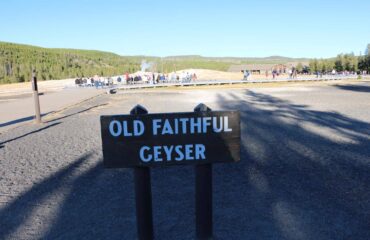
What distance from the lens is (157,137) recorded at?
3.02 m

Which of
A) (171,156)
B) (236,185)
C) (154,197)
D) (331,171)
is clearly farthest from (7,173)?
(331,171)

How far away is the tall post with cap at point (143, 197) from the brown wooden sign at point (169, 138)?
79mm

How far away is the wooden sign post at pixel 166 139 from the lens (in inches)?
118

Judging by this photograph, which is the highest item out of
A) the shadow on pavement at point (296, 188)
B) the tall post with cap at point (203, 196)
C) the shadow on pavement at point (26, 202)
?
the tall post with cap at point (203, 196)

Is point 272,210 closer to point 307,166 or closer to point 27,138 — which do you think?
point 307,166

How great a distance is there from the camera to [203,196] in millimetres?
3164

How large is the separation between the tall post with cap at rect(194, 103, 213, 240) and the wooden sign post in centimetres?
3

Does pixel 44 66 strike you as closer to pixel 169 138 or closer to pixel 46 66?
pixel 46 66

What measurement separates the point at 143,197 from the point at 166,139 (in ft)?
1.80

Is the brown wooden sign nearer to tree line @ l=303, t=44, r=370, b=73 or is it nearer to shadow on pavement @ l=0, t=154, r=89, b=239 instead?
shadow on pavement @ l=0, t=154, r=89, b=239

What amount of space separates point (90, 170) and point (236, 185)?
252 cm

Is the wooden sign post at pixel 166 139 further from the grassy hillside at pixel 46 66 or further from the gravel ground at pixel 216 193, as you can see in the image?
the grassy hillside at pixel 46 66

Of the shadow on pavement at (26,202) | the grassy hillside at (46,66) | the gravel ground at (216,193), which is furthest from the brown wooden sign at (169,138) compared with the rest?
the grassy hillside at (46,66)

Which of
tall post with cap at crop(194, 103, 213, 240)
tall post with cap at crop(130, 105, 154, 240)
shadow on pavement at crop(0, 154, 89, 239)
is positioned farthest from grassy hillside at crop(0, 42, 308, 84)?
tall post with cap at crop(194, 103, 213, 240)
